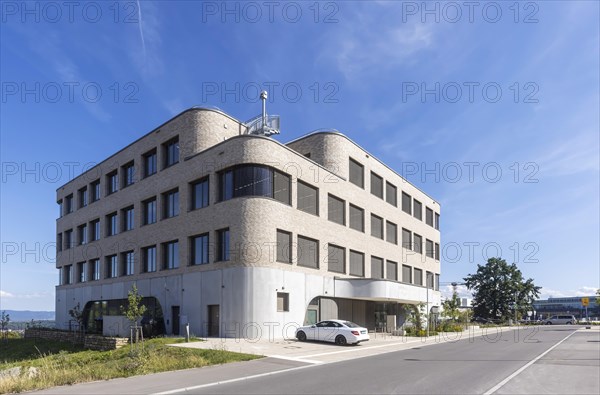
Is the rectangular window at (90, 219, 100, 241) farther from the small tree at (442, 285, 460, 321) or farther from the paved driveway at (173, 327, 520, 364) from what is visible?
the small tree at (442, 285, 460, 321)

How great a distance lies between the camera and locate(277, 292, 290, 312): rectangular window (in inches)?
1337

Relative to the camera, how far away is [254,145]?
33812 millimetres

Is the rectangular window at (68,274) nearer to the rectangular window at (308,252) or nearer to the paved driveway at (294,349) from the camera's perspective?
the rectangular window at (308,252)

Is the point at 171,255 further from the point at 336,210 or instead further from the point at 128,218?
the point at 336,210

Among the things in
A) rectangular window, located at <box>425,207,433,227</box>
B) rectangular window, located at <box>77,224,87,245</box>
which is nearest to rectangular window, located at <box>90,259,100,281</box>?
rectangular window, located at <box>77,224,87,245</box>

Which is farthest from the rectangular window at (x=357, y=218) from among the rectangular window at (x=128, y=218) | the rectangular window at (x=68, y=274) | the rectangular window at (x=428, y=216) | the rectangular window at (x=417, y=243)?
the rectangular window at (x=68, y=274)

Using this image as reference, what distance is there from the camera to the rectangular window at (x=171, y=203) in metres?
39.2

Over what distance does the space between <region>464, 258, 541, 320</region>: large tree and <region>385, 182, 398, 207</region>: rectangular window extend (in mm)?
49326

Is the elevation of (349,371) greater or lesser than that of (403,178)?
lesser

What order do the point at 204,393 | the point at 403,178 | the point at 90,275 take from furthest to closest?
the point at 403,178 < the point at 90,275 < the point at 204,393

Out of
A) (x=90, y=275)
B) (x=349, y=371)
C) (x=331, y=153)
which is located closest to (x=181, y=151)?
(x=331, y=153)

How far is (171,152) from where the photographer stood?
40.8 meters

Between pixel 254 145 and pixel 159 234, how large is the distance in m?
12.0

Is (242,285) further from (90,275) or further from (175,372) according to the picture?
(90,275)
